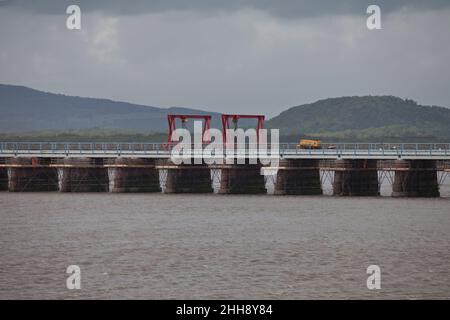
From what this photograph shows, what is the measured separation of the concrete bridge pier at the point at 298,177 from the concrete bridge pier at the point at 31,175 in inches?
1017

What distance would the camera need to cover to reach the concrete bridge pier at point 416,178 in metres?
91.7

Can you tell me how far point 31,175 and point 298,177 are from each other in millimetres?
29700

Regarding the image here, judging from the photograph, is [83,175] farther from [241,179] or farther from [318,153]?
[318,153]

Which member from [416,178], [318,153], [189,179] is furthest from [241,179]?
[416,178]

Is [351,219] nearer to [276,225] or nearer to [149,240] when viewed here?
[276,225]

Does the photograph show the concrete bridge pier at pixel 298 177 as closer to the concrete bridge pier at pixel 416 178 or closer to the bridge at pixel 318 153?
the bridge at pixel 318 153

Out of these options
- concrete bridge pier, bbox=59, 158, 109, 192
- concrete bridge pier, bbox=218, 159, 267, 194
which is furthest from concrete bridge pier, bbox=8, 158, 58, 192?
concrete bridge pier, bbox=218, 159, 267, 194

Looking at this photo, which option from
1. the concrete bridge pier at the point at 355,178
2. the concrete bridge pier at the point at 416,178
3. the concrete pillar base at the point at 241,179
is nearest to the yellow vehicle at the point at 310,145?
the concrete pillar base at the point at 241,179

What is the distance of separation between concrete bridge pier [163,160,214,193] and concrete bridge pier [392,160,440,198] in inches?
796

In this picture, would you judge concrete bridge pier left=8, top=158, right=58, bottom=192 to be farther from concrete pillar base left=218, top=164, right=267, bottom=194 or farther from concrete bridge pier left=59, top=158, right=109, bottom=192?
concrete pillar base left=218, top=164, right=267, bottom=194

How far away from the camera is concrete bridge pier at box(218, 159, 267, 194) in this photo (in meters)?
98.7

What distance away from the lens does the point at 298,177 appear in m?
97.9
